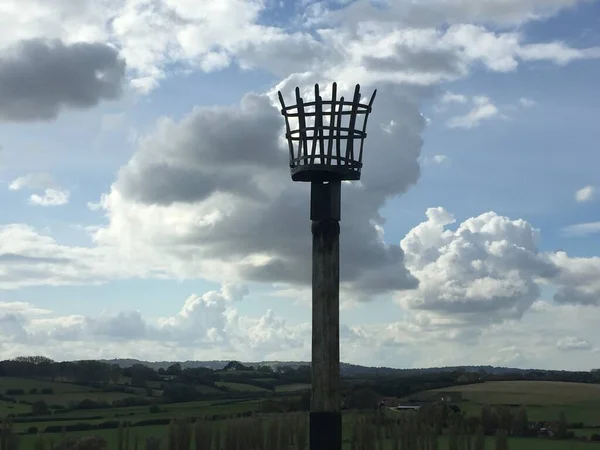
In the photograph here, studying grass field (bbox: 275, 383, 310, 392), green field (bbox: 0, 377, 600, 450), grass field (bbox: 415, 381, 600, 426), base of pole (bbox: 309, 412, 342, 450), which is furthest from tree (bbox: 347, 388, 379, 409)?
base of pole (bbox: 309, 412, 342, 450)

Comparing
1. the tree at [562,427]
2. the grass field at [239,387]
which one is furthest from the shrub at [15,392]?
the tree at [562,427]

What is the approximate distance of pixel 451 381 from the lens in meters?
157

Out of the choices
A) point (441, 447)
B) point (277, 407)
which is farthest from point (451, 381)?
point (441, 447)

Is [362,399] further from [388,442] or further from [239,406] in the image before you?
[388,442]

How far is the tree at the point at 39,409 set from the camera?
11294 cm

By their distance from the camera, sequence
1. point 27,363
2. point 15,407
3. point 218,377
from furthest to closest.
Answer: point 218,377, point 27,363, point 15,407

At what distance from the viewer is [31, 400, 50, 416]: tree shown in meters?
113

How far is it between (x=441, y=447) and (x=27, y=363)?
292ft

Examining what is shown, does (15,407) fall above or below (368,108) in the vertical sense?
below

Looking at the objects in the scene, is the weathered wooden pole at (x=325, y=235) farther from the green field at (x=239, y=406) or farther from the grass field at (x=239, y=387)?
the grass field at (x=239, y=387)

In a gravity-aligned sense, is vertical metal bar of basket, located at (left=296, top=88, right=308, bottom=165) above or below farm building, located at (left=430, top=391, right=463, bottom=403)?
above

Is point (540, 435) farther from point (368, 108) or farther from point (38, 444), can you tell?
point (368, 108)

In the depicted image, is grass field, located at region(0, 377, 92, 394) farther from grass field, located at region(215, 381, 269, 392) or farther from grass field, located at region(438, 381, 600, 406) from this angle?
grass field, located at region(438, 381, 600, 406)

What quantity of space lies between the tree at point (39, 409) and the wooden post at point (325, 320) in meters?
104
